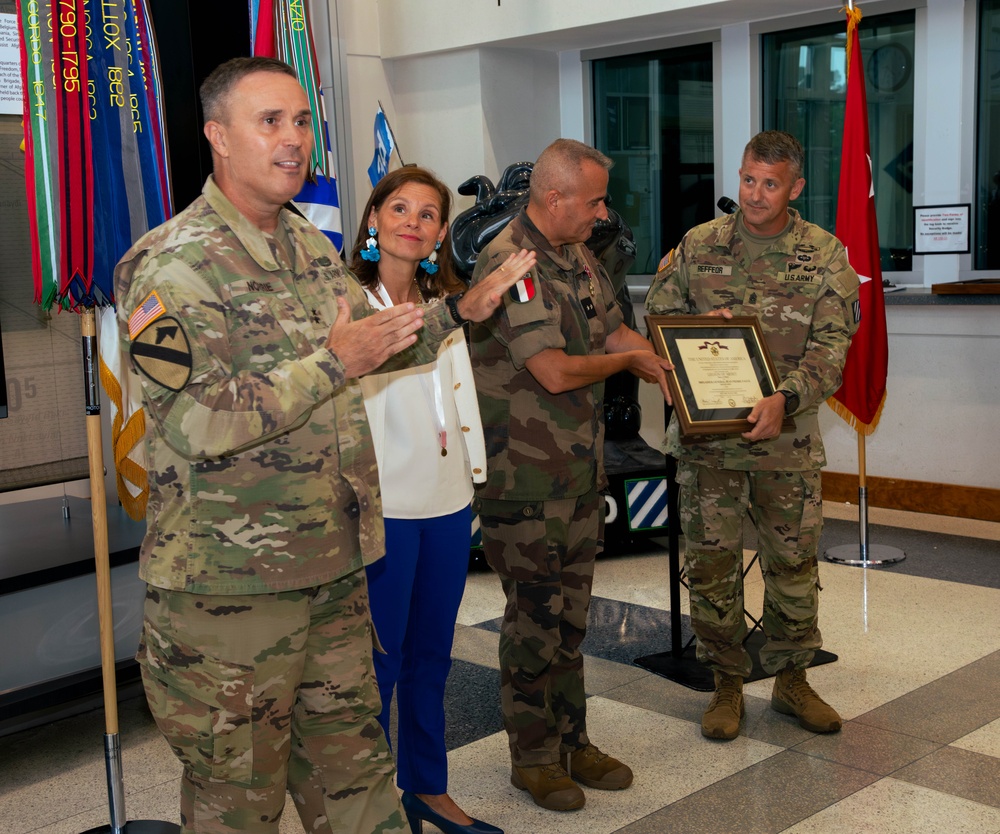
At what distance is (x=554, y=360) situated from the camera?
2602 millimetres

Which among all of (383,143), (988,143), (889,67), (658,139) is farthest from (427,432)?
(658,139)

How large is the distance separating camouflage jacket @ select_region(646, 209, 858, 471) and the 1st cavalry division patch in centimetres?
186

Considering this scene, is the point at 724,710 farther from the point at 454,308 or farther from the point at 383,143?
the point at 383,143

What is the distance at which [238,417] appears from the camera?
5.54 ft

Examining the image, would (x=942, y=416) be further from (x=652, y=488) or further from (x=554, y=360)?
(x=554, y=360)

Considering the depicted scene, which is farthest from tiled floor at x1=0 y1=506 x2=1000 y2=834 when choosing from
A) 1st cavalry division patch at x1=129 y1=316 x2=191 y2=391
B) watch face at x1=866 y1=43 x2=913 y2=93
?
watch face at x1=866 y1=43 x2=913 y2=93

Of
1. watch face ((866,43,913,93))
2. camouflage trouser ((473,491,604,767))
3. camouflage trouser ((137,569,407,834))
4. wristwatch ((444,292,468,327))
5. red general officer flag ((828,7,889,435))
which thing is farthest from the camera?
watch face ((866,43,913,93))

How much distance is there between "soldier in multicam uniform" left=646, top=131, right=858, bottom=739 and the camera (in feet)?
10.3

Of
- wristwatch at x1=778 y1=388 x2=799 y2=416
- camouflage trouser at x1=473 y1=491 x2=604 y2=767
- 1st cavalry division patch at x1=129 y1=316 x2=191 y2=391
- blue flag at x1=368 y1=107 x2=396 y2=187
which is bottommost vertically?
camouflage trouser at x1=473 y1=491 x2=604 y2=767

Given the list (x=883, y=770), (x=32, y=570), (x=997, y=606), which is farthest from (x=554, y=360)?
(x=997, y=606)

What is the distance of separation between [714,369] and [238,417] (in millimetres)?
1675

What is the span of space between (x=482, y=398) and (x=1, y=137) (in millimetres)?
1733

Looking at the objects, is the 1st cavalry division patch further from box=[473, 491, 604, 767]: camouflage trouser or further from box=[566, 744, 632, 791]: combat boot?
box=[566, 744, 632, 791]: combat boot

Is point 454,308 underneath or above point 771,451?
above
